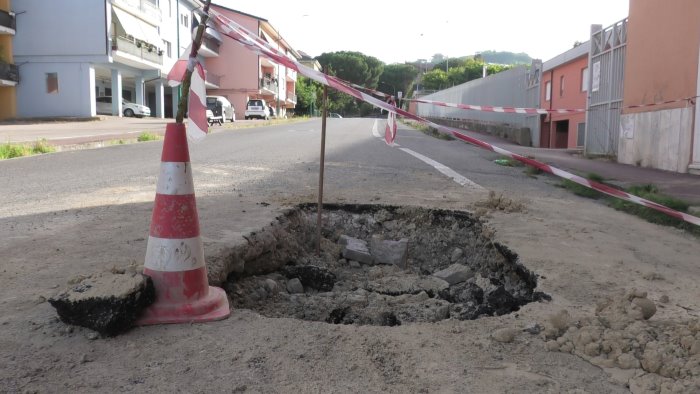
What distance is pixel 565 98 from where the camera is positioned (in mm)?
24578

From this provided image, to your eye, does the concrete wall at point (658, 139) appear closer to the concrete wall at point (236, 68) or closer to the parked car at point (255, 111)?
the parked car at point (255, 111)

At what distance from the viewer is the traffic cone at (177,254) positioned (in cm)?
279

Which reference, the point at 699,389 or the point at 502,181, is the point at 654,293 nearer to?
the point at 699,389

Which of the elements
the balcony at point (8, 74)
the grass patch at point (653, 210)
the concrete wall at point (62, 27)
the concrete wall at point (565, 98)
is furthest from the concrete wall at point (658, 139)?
the balcony at point (8, 74)

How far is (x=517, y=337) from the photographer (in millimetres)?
2631

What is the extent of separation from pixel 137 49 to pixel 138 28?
1.48 metres

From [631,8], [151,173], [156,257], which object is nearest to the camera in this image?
[156,257]

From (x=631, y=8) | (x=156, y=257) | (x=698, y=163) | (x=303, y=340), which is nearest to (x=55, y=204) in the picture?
(x=156, y=257)

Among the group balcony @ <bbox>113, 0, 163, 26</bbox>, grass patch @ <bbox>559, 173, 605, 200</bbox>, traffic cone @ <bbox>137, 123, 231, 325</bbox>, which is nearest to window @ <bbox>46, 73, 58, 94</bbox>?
balcony @ <bbox>113, 0, 163, 26</bbox>

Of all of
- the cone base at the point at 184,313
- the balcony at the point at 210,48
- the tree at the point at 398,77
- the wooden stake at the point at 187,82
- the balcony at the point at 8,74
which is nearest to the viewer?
the cone base at the point at 184,313

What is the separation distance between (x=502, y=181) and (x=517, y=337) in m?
6.39

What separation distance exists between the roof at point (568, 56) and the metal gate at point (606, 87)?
4.29 metres

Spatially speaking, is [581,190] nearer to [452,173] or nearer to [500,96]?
[452,173]

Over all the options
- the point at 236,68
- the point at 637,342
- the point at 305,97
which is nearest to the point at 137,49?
the point at 236,68
